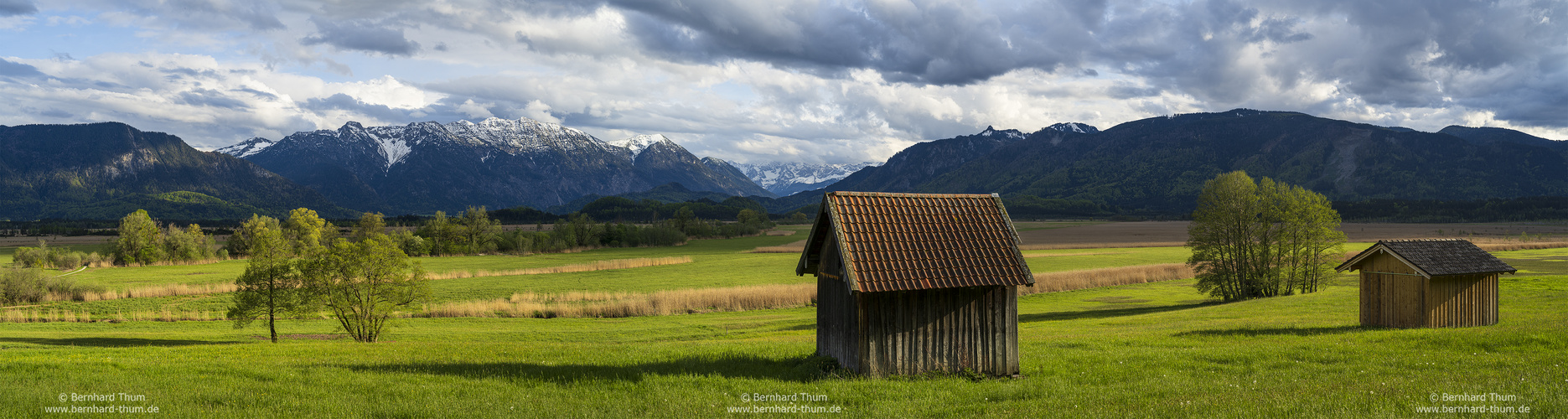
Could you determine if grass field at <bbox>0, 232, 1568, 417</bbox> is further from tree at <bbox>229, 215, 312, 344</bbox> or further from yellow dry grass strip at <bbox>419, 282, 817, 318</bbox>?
yellow dry grass strip at <bbox>419, 282, 817, 318</bbox>

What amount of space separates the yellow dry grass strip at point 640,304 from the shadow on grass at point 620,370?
77.5 ft

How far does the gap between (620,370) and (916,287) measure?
5.85m

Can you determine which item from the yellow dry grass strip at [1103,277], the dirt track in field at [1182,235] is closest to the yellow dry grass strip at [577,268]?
the yellow dry grass strip at [1103,277]

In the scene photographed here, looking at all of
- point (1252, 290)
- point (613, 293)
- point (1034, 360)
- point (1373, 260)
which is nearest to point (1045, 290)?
point (1252, 290)

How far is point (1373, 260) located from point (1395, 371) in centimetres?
1216

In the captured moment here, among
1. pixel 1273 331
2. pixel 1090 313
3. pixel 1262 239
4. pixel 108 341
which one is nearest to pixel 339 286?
pixel 108 341

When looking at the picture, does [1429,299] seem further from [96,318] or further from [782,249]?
[782,249]

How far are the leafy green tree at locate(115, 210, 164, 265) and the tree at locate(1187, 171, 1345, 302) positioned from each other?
102325mm

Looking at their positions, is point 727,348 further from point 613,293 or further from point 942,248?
point 613,293

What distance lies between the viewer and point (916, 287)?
12133 mm

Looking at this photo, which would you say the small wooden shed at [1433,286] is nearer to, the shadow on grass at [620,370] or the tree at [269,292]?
the shadow on grass at [620,370]

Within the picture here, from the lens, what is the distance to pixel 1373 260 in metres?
21.4

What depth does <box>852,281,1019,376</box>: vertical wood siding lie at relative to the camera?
12.4 m

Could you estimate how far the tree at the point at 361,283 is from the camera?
2655cm
